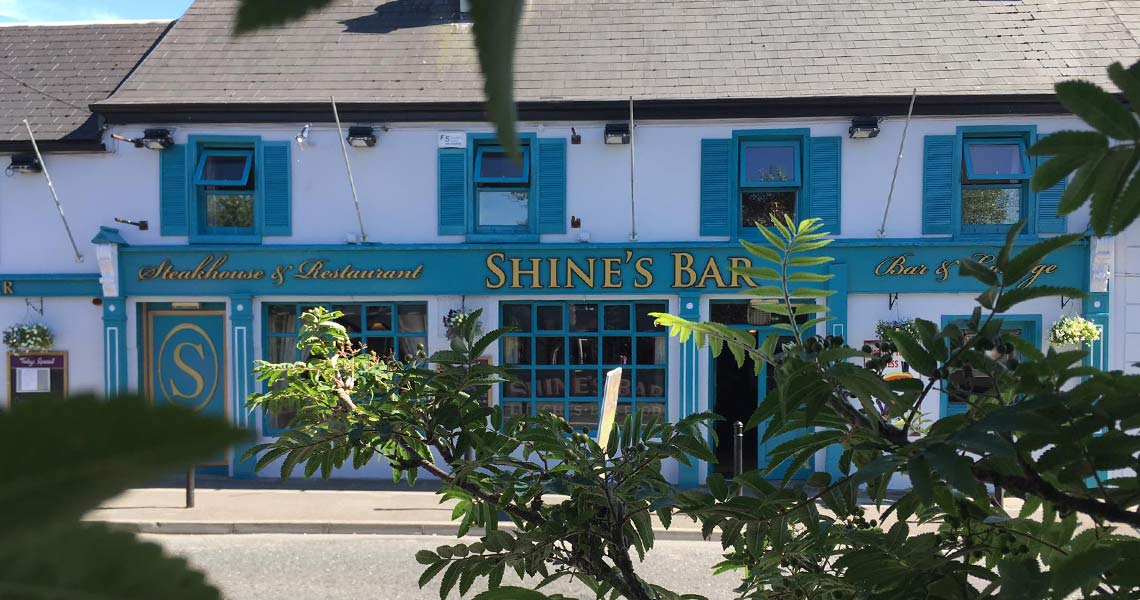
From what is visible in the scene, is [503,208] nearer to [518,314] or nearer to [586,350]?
[518,314]

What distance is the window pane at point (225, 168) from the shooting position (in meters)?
10.5

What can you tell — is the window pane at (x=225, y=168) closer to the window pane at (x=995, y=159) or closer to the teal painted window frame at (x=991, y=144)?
the teal painted window frame at (x=991, y=144)

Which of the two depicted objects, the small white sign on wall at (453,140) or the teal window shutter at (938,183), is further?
the small white sign on wall at (453,140)

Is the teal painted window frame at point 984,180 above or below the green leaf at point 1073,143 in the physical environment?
above

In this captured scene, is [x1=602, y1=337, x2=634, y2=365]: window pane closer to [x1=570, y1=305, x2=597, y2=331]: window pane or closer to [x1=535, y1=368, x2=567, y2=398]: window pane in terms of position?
[x1=570, y1=305, x2=597, y2=331]: window pane

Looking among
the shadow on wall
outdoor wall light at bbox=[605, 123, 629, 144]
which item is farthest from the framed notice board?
outdoor wall light at bbox=[605, 123, 629, 144]

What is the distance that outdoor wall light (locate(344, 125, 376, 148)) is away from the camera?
399 inches

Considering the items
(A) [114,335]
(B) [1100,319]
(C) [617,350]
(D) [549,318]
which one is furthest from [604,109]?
(A) [114,335]

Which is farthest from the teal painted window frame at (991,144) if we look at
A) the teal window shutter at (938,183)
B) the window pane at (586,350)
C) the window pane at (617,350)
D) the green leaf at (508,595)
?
the green leaf at (508,595)

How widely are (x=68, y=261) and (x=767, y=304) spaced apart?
11.4 m

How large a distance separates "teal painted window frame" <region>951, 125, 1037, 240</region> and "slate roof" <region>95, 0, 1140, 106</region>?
1.59ft

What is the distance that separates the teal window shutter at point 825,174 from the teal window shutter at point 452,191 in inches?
179

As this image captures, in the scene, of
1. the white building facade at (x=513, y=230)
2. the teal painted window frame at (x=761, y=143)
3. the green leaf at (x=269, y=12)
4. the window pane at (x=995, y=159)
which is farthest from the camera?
the teal painted window frame at (x=761, y=143)

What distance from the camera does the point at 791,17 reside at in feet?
37.9
